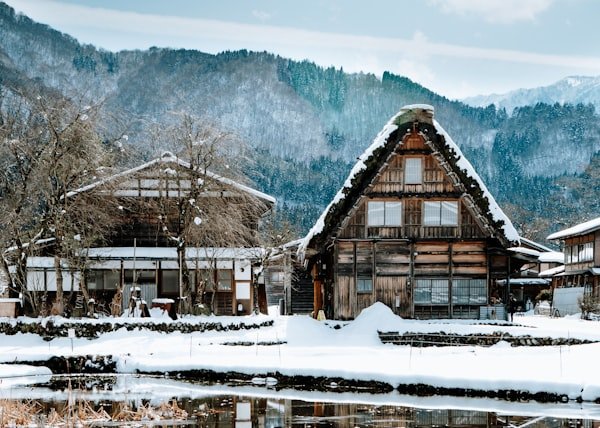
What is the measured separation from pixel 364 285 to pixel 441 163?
6196mm

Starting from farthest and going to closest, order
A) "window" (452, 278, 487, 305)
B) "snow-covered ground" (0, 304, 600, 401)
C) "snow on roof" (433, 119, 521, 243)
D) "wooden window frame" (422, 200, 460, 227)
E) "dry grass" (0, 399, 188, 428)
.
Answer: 1. "wooden window frame" (422, 200, 460, 227)
2. "window" (452, 278, 487, 305)
3. "snow on roof" (433, 119, 521, 243)
4. "snow-covered ground" (0, 304, 600, 401)
5. "dry grass" (0, 399, 188, 428)

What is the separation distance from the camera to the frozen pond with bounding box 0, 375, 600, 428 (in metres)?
14.4

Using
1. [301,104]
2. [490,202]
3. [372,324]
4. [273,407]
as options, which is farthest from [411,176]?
[301,104]

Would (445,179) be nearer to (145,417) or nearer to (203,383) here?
(203,383)

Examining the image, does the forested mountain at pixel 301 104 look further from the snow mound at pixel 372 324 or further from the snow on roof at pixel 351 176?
the snow mound at pixel 372 324

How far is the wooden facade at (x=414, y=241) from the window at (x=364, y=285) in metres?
0.04

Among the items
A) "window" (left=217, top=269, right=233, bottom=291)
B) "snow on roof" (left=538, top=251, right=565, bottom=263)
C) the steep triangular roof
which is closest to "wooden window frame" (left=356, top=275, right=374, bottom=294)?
the steep triangular roof

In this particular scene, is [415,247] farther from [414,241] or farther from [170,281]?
[170,281]

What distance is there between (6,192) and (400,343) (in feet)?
61.6

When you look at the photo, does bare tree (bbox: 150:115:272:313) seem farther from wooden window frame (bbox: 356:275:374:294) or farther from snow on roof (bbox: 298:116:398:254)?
wooden window frame (bbox: 356:275:374:294)

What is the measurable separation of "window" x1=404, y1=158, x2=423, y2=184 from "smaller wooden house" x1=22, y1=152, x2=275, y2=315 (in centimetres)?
915

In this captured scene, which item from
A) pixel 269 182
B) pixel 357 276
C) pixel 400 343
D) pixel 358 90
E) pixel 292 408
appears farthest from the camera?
pixel 358 90

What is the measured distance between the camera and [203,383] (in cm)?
2011

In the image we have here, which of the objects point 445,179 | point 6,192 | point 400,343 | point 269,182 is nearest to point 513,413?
point 400,343
